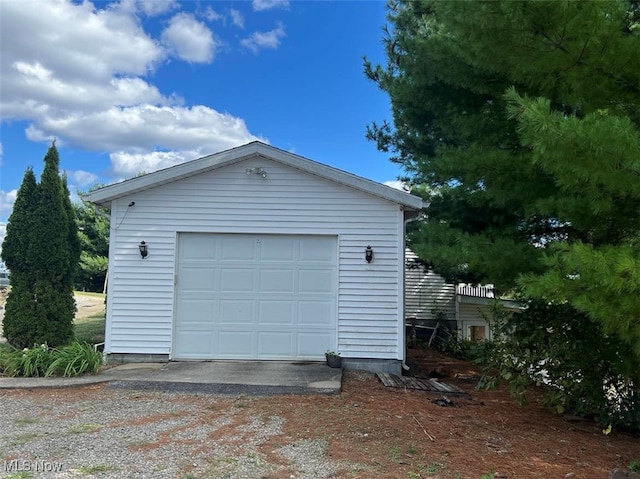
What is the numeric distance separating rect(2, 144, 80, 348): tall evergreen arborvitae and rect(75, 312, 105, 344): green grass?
2.64 ft

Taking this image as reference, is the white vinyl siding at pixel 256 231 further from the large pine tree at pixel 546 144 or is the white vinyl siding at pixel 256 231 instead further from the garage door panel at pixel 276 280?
the large pine tree at pixel 546 144

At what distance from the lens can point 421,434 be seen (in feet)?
13.9

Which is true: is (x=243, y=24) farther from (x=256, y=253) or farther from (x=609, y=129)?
(x=609, y=129)

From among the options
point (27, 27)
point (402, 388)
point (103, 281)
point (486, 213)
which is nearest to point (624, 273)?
point (486, 213)

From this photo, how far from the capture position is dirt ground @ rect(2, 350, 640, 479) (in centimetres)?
349

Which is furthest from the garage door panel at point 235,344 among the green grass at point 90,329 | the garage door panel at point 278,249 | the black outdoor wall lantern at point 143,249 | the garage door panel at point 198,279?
the green grass at point 90,329

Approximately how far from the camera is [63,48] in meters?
9.51

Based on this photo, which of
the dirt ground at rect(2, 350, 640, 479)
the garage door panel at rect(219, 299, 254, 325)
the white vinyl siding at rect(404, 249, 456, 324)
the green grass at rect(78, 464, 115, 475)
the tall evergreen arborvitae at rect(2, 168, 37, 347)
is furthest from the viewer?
the white vinyl siding at rect(404, 249, 456, 324)

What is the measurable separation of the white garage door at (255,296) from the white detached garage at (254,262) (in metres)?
0.02

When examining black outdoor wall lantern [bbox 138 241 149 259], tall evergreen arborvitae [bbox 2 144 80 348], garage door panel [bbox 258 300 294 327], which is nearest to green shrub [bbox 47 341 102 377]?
tall evergreen arborvitae [bbox 2 144 80 348]

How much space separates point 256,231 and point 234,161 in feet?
4.02

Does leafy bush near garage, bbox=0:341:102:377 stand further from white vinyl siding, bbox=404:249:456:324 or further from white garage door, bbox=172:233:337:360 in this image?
white vinyl siding, bbox=404:249:456:324

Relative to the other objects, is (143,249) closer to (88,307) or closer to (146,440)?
(146,440)

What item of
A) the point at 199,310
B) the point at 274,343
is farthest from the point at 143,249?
the point at 274,343
